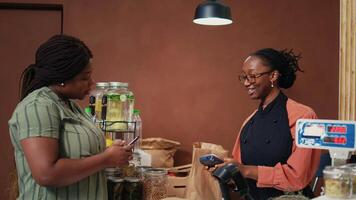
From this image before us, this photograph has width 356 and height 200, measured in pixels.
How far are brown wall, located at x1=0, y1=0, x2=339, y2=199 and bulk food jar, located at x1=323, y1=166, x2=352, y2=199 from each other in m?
2.97

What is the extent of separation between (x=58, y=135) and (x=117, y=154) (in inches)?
9.0

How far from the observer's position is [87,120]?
1669mm

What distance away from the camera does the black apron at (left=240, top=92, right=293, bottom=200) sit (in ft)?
6.44

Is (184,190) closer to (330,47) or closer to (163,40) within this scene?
(163,40)

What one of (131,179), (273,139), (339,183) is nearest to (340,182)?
(339,183)

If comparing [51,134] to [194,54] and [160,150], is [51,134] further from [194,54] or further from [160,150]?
[194,54]

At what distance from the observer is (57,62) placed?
1.55 meters

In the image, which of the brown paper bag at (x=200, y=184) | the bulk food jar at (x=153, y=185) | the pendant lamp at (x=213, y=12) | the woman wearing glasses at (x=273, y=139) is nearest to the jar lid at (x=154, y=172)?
the bulk food jar at (x=153, y=185)

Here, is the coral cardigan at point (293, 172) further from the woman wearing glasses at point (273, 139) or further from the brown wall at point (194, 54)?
the brown wall at point (194, 54)

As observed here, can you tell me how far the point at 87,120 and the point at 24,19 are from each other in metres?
2.69

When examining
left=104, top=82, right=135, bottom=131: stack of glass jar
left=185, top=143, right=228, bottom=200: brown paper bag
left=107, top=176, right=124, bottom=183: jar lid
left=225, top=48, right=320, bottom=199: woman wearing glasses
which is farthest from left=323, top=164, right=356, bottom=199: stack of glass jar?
left=185, top=143, right=228, bottom=200: brown paper bag

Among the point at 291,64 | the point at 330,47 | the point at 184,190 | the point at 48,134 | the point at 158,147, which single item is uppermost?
the point at 330,47

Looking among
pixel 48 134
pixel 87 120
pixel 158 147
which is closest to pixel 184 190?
pixel 158 147

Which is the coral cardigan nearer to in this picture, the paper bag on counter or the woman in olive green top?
the woman in olive green top
